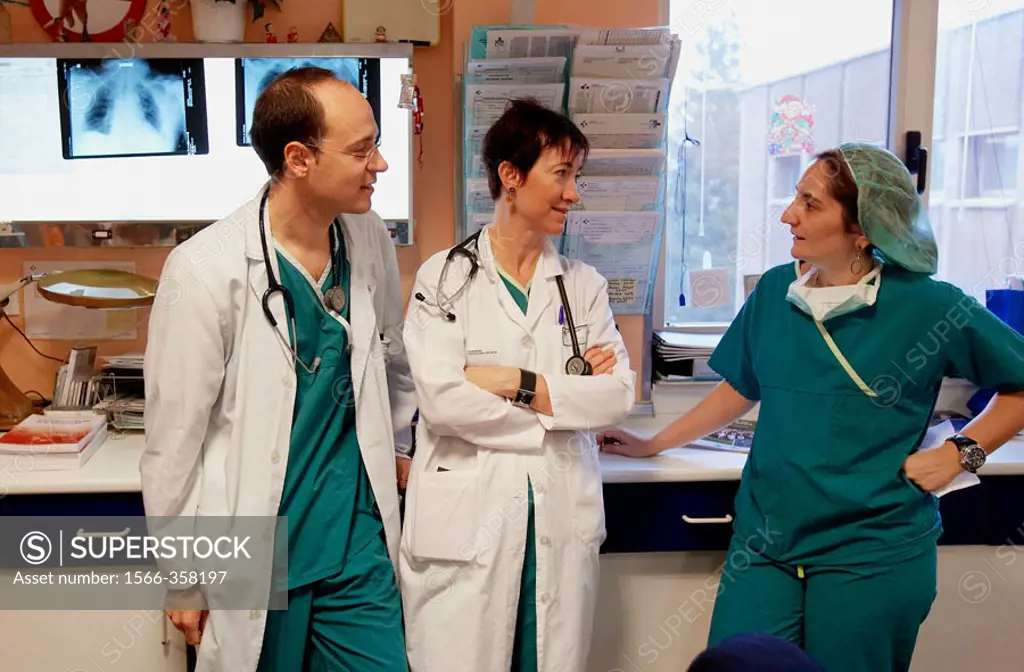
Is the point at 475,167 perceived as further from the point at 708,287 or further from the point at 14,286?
the point at 14,286

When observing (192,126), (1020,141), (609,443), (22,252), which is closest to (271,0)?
(192,126)

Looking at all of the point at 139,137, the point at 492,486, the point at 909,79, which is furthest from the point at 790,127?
the point at 139,137

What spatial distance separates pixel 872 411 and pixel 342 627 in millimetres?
1058

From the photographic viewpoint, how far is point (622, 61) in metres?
2.26

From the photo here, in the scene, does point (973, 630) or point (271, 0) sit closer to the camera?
point (973, 630)

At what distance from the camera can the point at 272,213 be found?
1.66 metres

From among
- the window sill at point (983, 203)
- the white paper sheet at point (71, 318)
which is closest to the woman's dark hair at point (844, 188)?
the window sill at point (983, 203)

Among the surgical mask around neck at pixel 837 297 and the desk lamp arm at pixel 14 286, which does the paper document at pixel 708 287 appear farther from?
the desk lamp arm at pixel 14 286

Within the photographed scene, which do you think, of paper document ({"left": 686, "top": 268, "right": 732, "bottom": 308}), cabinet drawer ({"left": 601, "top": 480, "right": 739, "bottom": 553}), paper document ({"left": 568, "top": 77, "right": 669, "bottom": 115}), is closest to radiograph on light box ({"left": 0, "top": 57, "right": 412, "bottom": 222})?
paper document ({"left": 568, "top": 77, "right": 669, "bottom": 115})

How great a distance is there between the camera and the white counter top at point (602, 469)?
75.5 inches

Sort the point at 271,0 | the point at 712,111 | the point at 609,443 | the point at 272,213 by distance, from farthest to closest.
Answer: the point at 712,111 → the point at 271,0 → the point at 609,443 → the point at 272,213

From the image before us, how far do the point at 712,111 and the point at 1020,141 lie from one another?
3.13ft

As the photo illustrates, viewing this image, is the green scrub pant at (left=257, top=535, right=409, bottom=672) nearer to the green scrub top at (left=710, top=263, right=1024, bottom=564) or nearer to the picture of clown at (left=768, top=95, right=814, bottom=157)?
the green scrub top at (left=710, top=263, right=1024, bottom=564)

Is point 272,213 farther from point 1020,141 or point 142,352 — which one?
point 1020,141
